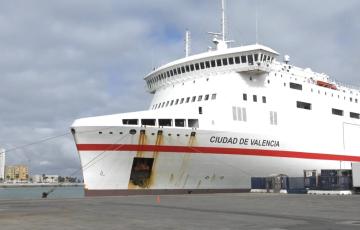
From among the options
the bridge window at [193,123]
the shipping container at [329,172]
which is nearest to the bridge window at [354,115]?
the shipping container at [329,172]

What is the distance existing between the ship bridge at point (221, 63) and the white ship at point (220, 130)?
0.23 ft

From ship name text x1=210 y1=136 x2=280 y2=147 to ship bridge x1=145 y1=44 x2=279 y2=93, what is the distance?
4849 mm

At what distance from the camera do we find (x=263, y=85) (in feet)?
104

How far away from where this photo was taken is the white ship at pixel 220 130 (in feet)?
83.8

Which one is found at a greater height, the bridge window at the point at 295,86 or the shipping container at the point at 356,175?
the bridge window at the point at 295,86

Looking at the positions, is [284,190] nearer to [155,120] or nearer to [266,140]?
[266,140]

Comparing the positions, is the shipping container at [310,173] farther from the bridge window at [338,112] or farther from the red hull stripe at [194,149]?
the bridge window at [338,112]

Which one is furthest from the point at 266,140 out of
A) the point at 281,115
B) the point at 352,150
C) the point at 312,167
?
the point at 352,150

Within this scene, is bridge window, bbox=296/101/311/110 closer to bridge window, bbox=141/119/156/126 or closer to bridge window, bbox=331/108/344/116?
bridge window, bbox=331/108/344/116

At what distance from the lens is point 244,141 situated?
28.4m

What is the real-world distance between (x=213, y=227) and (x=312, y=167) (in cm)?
2339

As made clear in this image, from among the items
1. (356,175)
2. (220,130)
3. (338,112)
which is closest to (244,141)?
(220,130)

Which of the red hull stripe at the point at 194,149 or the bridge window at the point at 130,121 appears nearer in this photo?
the red hull stripe at the point at 194,149

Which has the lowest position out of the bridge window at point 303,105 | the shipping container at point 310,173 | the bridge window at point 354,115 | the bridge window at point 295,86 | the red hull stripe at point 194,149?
the shipping container at point 310,173
